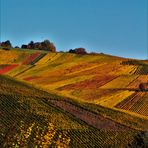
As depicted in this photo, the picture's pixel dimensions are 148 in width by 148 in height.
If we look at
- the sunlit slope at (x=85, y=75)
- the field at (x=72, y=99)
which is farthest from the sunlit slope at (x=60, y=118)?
the sunlit slope at (x=85, y=75)

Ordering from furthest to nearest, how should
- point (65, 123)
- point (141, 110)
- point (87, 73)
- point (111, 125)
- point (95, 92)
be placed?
point (87, 73), point (95, 92), point (141, 110), point (111, 125), point (65, 123)

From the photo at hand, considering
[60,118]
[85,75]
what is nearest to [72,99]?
[60,118]

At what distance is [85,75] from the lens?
9406 cm

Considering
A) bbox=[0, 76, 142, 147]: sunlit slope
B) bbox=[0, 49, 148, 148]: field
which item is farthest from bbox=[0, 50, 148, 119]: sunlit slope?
bbox=[0, 76, 142, 147]: sunlit slope

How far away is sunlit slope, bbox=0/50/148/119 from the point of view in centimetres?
7669

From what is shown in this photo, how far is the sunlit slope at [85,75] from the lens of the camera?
76688 mm

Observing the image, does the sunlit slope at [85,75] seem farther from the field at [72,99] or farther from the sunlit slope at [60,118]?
the sunlit slope at [60,118]

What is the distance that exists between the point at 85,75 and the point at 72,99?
2915cm

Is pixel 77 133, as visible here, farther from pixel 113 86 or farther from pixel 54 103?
pixel 113 86

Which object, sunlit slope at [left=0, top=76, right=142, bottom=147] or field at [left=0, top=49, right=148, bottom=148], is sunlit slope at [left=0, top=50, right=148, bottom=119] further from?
sunlit slope at [left=0, top=76, right=142, bottom=147]

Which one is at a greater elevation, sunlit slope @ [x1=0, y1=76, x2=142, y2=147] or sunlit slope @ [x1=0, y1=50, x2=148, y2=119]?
sunlit slope @ [x1=0, y1=50, x2=148, y2=119]

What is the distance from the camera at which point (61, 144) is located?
15.7 m

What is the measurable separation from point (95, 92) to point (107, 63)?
29.5 meters

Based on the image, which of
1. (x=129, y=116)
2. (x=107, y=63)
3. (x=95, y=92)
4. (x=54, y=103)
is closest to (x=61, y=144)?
(x=54, y=103)
